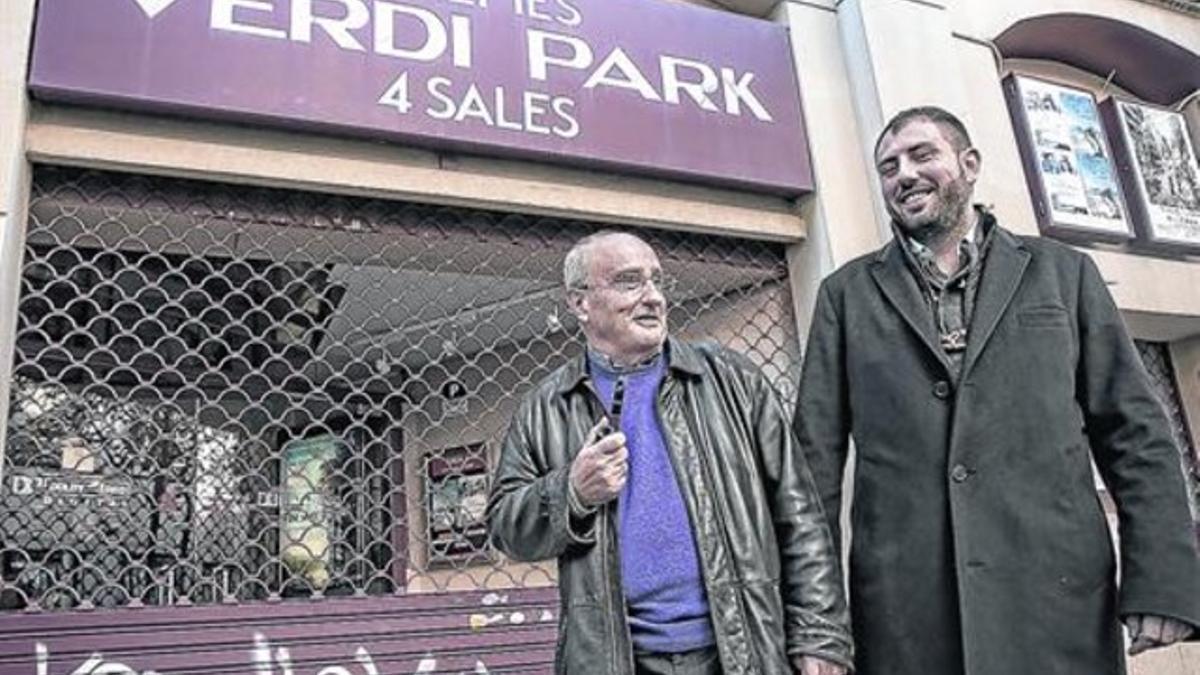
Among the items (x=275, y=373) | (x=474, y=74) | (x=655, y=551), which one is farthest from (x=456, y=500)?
(x=655, y=551)

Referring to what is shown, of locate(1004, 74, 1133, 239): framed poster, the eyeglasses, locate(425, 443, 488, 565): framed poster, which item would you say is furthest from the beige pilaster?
locate(1004, 74, 1133, 239): framed poster

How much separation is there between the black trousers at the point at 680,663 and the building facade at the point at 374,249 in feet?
5.70

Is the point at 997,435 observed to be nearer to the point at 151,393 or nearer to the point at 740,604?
the point at 740,604

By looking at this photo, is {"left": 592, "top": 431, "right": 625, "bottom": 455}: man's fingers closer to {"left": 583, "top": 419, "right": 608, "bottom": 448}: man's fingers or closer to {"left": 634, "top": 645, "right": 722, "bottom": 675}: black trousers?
{"left": 583, "top": 419, "right": 608, "bottom": 448}: man's fingers

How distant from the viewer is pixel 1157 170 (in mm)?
5969

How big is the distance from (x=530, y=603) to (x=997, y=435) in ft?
7.21

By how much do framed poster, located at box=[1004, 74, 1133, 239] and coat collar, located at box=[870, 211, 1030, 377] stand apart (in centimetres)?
302

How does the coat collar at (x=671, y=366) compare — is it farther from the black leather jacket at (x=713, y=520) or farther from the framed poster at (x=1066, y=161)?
the framed poster at (x=1066, y=161)

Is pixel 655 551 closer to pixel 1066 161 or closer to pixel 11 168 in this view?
pixel 11 168

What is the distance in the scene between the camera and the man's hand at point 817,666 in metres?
2.20

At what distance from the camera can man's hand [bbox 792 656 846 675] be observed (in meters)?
2.20

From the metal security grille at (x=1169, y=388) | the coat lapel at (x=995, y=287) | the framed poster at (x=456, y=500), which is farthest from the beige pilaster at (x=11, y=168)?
the metal security grille at (x=1169, y=388)

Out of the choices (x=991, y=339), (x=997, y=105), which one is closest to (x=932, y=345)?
(x=991, y=339)

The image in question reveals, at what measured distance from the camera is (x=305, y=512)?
4516 mm
